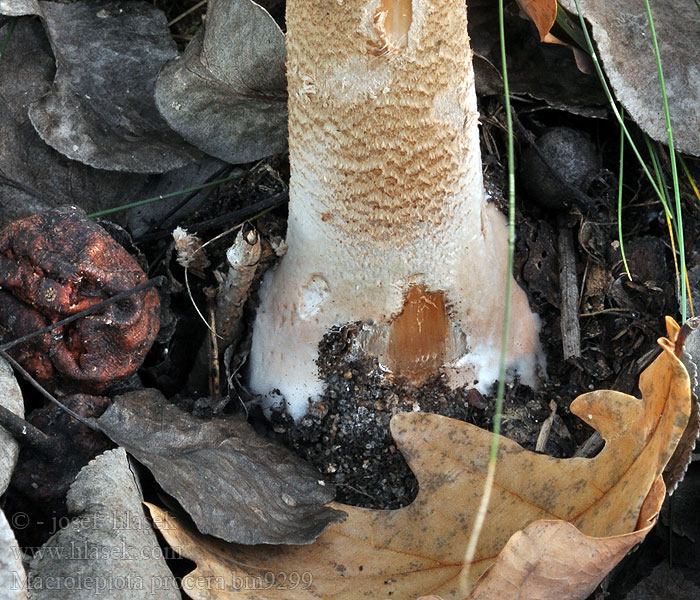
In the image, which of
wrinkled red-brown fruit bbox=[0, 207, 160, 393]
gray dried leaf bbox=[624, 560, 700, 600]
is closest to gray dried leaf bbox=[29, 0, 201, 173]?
wrinkled red-brown fruit bbox=[0, 207, 160, 393]

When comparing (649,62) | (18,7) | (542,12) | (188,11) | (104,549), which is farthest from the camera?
(188,11)

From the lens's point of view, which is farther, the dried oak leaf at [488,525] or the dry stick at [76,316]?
the dry stick at [76,316]

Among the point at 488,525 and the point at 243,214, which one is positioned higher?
the point at 243,214

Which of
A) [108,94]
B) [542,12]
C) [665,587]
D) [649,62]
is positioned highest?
[542,12]

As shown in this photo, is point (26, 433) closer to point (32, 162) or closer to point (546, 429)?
point (32, 162)

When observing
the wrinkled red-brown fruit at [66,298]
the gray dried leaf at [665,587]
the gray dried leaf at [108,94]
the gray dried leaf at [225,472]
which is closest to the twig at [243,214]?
the gray dried leaf at [108,94]

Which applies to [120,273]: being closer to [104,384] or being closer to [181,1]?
[104,384]

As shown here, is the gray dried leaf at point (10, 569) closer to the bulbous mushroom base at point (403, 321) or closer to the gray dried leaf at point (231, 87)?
the bulbous mushroom base at point (403, 321)

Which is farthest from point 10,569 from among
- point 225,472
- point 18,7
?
point 18,7
